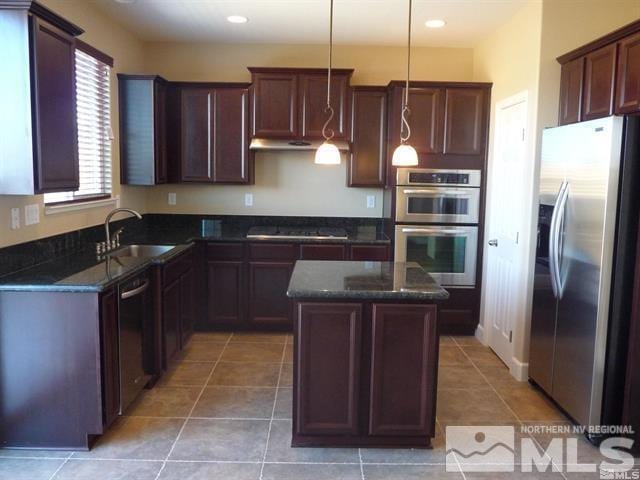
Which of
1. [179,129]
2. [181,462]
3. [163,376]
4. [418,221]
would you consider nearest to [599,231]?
[418,221]

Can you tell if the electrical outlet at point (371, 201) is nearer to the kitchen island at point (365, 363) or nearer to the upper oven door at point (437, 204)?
the upper oven door at point (437, 204)

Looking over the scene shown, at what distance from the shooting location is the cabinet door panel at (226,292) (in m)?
4.48

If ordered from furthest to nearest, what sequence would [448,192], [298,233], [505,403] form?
[298,233]
[448,192]
[505,403]

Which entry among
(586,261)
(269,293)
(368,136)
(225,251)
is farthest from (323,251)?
(586,261)

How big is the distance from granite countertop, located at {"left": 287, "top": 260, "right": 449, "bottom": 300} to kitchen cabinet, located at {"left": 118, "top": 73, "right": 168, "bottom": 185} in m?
1.93

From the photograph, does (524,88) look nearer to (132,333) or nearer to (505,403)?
(505,403)

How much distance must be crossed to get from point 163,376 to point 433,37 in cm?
351

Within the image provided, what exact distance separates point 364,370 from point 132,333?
1350 millimetres

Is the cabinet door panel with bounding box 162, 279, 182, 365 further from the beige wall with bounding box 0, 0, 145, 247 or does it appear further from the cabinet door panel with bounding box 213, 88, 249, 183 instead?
the cabinet door panel with bounding box 213, 88, 249, 183

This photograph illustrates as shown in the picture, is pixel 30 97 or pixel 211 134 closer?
pixel 30 97

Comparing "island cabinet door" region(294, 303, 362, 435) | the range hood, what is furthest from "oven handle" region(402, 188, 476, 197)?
"island cabinet door" region(294, 303, 362, 435)

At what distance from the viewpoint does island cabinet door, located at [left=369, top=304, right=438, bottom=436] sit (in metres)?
2.57

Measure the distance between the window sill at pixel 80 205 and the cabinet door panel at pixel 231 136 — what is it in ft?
2.98

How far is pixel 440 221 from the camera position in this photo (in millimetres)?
4457
